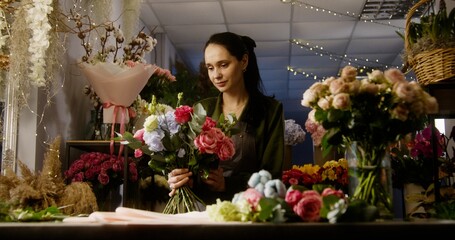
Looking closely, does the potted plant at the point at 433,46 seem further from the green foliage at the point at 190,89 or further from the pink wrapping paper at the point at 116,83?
the green foliage at the point at 190,89

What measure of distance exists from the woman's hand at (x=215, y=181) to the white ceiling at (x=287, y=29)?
3039mm

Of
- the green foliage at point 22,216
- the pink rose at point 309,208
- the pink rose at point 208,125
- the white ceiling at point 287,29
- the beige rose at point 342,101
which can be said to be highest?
the white ceiling at point 287,29

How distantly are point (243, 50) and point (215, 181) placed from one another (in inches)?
28.9

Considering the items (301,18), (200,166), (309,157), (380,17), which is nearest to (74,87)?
(200,166)

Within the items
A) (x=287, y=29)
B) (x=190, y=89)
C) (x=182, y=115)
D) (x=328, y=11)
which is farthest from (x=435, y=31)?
(x=287, y=29)

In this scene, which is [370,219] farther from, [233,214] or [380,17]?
[380,17]

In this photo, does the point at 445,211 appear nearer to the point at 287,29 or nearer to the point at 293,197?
the point at 293,197

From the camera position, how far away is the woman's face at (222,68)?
2.30m

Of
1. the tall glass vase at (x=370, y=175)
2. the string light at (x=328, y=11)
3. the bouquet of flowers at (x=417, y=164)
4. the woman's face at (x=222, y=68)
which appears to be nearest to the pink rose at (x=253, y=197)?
the tall glass vase at (x=370, y=175)

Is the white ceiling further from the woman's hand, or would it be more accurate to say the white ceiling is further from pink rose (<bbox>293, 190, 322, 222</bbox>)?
pink rose (<bbox>293, 190, 322, 222</bbox>)

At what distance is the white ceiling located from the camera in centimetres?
591

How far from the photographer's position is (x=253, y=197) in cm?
124

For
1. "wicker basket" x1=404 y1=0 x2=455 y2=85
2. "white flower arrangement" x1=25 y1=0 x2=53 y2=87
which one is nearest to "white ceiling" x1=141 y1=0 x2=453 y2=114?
"wicker basket" x1=404 y1=0 x2=455 y2=85

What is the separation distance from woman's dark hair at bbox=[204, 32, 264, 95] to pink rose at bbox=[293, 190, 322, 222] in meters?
1.24
